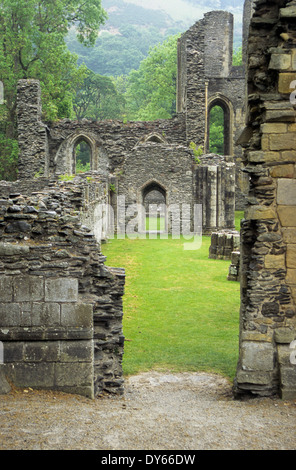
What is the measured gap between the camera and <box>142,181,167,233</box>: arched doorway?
1007 inches

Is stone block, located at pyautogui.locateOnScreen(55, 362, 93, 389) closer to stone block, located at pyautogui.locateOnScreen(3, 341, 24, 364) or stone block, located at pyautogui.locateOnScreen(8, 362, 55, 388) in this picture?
stone block, located at pyautogui.locateOnScreen(8, 362, 55, 388)

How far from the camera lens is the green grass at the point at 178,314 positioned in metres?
7.88

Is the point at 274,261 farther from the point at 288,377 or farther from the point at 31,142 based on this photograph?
the point at 31,142

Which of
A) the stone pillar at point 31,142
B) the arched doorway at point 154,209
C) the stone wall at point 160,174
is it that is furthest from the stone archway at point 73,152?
the stone wall at point 160,174

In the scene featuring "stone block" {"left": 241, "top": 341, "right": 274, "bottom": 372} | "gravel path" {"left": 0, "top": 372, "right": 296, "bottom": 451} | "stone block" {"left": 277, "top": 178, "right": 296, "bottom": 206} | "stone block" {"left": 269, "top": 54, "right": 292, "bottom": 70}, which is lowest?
"gravel path" {"left": 0, "top": 372, "right": 296, "bottom": 451}

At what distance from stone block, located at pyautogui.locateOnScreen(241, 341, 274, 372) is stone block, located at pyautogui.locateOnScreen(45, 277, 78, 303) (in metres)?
2.04

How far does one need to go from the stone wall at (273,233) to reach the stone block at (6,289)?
2676mm

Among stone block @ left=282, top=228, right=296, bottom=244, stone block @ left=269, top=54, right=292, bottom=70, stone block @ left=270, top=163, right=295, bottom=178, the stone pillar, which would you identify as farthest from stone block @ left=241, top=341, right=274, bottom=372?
the stone pillar

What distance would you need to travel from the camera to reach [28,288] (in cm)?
559

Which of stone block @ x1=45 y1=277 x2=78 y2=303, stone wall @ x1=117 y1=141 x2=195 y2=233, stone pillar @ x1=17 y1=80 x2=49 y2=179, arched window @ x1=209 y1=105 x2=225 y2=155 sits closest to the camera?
stone block @ x1=45 y1=277 x2=78 y2=303

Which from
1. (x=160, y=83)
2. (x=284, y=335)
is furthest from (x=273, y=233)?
(x=160, y=83)

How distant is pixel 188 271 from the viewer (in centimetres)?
1495

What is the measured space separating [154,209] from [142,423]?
34088mm
